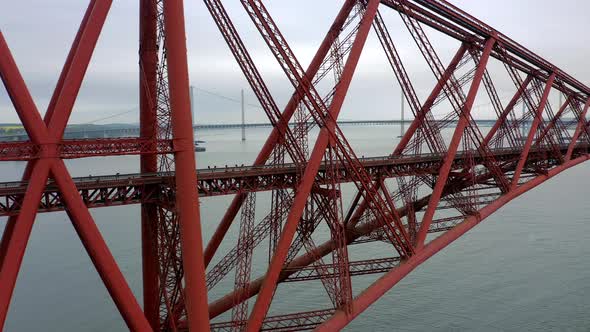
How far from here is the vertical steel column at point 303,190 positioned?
12773mm

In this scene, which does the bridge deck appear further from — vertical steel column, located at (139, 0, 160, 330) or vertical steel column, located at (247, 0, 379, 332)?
vertical steel column, located at (247, 0, 379, 332)

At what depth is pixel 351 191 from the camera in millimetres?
59500

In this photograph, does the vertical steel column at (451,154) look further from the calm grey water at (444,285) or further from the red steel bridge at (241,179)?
the calm grey water at (444,285)

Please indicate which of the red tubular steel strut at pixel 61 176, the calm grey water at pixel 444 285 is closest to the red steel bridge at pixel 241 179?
the red tubular steel strut at pixel 61 176

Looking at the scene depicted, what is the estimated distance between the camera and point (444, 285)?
29.5 metres

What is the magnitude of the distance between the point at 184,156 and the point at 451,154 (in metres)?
12.5

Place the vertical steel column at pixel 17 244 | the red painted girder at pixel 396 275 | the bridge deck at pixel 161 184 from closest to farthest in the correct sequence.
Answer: the vertical steel column at pixel 17 244 < the bridge deck at pixel 161 184 < the red painted girder at pixel 396 275

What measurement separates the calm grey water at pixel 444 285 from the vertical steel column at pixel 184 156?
1436cm

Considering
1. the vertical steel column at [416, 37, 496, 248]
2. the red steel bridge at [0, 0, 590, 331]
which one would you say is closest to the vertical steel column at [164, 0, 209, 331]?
the red steel bridge at [0, 0, 590, 331]

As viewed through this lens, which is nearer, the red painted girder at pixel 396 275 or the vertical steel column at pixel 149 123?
the vertical steel column at pixel 149 123

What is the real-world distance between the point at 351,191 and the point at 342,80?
4465 cm

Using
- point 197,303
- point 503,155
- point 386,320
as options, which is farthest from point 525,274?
point 197,303

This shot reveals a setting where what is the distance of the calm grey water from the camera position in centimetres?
2512

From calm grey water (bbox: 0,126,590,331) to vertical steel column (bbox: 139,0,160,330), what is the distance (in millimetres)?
9969
